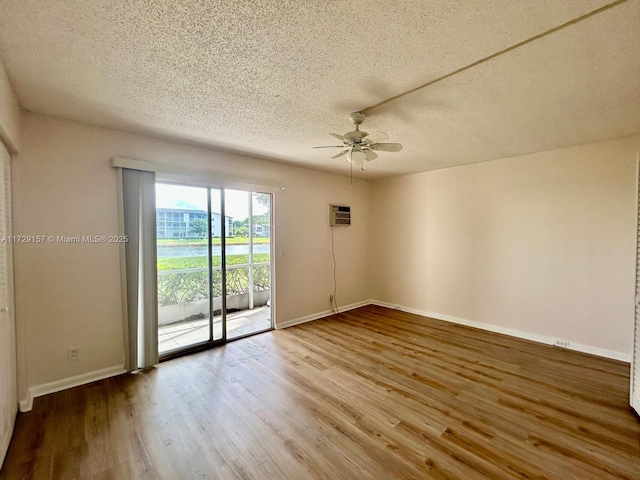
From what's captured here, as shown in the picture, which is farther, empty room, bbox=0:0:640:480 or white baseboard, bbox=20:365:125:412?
white baseboard, bbox=20:365:125:412

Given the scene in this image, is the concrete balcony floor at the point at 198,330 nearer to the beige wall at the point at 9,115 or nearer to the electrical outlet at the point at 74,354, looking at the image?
the electrical outlet at the point at 74,354

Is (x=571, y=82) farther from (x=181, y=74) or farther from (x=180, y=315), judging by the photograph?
(x=180, y=315)

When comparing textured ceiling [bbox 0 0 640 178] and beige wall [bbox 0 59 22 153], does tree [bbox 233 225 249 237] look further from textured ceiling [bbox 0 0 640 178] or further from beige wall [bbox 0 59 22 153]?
beige wall [bbox 0 59 22 153]

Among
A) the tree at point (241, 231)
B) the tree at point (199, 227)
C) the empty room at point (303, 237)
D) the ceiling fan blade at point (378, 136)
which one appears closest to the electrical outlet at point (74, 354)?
the empty room at point (303, 237)

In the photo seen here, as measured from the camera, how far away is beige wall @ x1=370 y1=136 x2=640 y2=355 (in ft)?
10.5

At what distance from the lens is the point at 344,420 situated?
2.16 meters

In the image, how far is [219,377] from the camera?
111 inches

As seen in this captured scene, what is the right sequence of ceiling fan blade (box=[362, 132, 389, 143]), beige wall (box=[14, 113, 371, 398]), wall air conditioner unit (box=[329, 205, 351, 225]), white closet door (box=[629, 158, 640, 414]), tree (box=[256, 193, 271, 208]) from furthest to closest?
wall air conditioner unit (box=[329, 205, 351, 225]) → tree (box=[256, 193, 271, 208]) → beige wall (box=[14, 113, 371, 398]) → ceiling fan blade (box=[362, 132, 389, 143]) → white closet door (box=[629, 158, 640, 414])

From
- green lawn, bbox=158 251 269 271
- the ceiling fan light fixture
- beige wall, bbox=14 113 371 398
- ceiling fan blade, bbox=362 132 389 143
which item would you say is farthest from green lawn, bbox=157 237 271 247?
ceiling fan blade, bbox=362 132 389 143

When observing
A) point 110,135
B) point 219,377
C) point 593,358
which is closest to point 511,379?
point 593,358

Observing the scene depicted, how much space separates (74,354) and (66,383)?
264mm

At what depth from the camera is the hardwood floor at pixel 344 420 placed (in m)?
1.72

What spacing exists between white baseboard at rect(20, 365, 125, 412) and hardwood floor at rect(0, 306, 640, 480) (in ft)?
0.33

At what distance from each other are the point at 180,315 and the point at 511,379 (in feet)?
12.6
